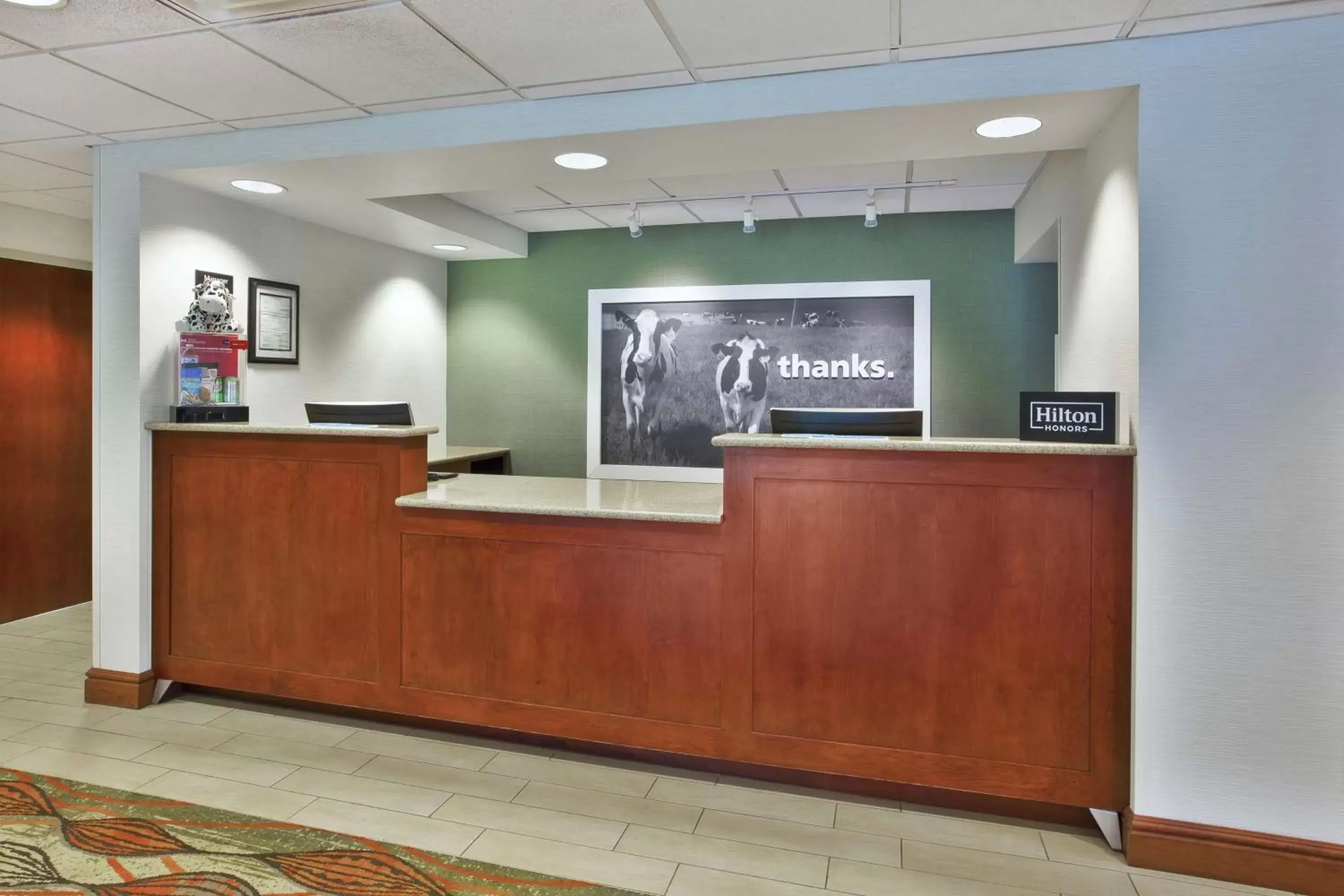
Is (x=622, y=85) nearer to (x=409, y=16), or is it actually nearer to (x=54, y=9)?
(x=409, y=16)

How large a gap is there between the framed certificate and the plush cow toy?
0.23m

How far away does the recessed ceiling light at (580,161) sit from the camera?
323 centimetres

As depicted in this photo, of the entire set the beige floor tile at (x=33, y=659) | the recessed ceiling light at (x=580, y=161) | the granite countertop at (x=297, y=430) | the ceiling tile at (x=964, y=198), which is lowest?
the beige floor tile at (x=33, y=659)

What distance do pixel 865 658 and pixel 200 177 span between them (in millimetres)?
3400

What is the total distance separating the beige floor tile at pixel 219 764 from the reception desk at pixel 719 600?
0.40m

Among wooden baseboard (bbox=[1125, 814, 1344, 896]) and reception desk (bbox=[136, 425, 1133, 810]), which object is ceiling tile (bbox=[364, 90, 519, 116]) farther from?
wooden baseboard (bbox=[1125, 814, 1344, 896])

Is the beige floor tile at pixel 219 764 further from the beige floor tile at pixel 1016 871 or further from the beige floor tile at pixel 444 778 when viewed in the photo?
the beige floor tile at pixel 1016 871

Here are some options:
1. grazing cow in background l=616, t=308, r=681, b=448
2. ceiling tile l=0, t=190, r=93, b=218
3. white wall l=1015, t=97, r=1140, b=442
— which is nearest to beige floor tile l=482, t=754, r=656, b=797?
white wall l=1015, t=97, r=1140, b=442

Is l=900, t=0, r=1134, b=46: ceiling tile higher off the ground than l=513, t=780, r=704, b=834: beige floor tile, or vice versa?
l=900, t=0, r=1134, b=46: ceiling tile

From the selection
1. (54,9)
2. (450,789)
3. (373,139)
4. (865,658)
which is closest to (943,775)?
(865,658)

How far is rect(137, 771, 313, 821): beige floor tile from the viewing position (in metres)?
2.74

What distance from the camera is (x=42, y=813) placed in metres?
2.68

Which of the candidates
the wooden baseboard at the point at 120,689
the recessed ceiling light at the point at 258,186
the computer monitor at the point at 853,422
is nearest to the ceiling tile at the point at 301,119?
the recessed ceiling light at the point at 258,186

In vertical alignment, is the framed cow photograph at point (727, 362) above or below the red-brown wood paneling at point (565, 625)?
above
